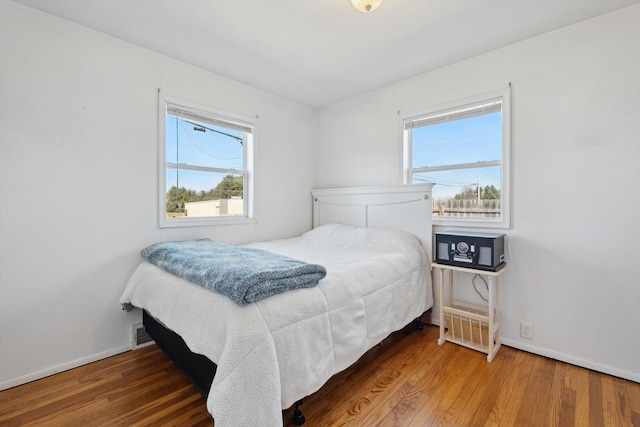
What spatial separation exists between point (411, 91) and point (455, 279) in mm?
1880

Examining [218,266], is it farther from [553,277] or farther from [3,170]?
[553,277]

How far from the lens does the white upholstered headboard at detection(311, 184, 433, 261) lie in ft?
8.96

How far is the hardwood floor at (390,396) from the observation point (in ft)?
5.15

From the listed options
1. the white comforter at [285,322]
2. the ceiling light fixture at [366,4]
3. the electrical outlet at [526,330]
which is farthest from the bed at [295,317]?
the ceiling light fixture at [366,4]

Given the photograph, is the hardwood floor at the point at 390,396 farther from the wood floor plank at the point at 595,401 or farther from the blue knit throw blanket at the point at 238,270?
the blue knit throw blanket at the point at 238,270

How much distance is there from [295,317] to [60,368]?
1.88 meters

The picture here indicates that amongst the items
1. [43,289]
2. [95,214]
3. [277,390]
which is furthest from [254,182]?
[277,390]

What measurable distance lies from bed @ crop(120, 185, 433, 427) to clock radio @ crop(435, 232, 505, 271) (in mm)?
246

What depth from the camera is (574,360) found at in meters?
2.11

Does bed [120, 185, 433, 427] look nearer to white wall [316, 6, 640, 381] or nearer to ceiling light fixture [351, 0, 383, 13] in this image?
white wall [316, 6, 640, 381]

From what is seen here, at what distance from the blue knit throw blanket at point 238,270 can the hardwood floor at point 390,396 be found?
726 mm

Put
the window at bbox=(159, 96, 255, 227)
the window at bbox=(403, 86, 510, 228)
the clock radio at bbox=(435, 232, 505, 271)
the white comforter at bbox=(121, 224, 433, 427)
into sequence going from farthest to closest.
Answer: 1. the window at bbox=(159, 96, 255, 227)
2. the window at bbox=(403, 86, 510, 228)
3. the clock radio at bbox=(435, 232, 505, 271)
4. the white comforter at bbox=(121, 224, 433, 427)

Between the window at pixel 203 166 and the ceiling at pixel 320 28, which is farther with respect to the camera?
the window at pixel 203 166

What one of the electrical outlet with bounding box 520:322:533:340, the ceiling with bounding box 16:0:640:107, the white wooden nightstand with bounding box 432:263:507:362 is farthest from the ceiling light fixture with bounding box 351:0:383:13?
the electrical outlet with bounding box 520:322:533:340
